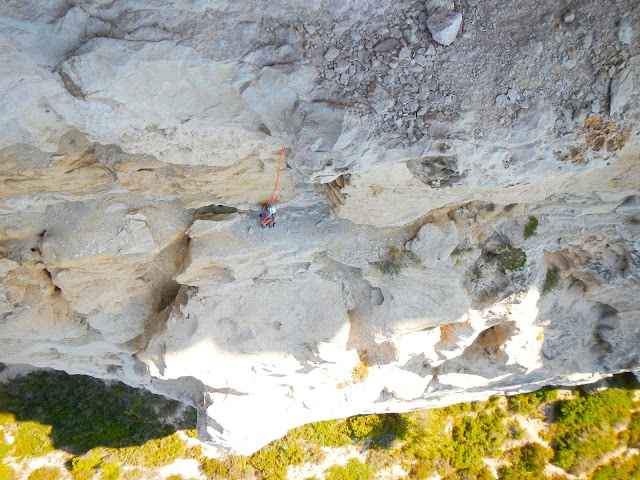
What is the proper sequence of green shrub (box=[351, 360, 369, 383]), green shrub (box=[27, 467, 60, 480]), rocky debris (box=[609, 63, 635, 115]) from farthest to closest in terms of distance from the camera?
green shrub (box=[27, 467, 60, 480]) < green shrub (box=[351, 360, 369, 383]) < rocky debris (box=[609, 63, 635, 115])

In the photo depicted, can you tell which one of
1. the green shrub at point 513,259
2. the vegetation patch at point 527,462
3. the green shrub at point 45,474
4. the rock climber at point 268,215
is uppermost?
the rock climber at point 268,215

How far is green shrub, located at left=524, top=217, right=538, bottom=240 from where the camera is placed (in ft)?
18.2

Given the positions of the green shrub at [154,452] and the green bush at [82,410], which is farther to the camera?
the green bush at [82,410]

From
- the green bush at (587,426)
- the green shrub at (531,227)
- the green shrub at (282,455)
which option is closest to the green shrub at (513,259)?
the green shrub at (531,227)

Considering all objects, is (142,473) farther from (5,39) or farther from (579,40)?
(579,40)

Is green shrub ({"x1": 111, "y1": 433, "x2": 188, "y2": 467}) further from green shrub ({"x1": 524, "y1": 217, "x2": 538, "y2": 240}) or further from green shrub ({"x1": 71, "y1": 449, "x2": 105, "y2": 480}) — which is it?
green shrub ({"x1": 524, "y1": 217, "x2": 538, "y2": 240})

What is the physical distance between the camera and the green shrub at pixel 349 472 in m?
9.52

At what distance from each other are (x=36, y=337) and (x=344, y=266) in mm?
4667

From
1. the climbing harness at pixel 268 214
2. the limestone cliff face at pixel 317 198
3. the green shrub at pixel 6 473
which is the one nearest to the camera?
the limestone cliff face at pixel 317 198

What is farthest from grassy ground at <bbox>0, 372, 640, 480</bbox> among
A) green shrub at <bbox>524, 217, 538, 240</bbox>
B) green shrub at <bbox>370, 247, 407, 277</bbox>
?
green shrub at <bbox>524, 217, 538, 240</bbox>

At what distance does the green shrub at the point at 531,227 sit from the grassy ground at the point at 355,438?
5.96 metres

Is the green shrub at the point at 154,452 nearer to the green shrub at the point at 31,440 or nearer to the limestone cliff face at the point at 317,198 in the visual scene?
the green shrub at the point at 31,440

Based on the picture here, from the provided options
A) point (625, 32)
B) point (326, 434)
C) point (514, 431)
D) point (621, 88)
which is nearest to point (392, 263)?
point (621, 88)

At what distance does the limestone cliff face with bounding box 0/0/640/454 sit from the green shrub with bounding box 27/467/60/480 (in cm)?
275
